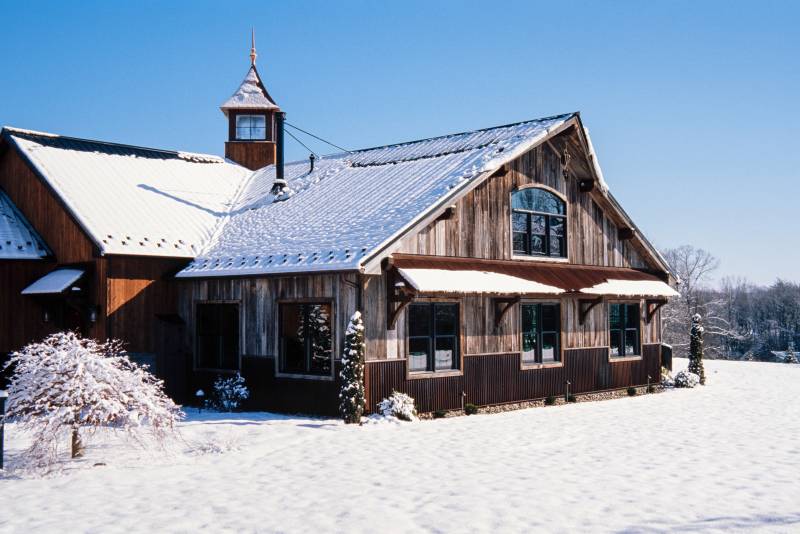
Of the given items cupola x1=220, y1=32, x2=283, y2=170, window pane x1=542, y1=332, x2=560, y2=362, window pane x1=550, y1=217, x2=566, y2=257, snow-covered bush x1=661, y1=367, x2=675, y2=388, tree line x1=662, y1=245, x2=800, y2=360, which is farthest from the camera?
tree line x1=662, y1=245, x2=800, y2=360

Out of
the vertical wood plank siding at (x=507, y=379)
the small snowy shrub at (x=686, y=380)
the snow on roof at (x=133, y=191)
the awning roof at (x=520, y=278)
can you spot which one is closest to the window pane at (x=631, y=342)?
the vertical wood plank siding at (x=507, y=379)

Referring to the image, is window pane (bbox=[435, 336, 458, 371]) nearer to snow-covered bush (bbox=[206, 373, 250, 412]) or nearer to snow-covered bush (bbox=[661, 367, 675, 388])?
snow-covered bush (bbox=[206, 373, 250, 412])

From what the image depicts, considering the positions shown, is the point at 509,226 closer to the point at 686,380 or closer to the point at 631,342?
the point at 631,342

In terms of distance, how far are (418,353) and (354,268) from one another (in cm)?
304

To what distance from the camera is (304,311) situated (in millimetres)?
17938

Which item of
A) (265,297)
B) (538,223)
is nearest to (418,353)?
(265,297)

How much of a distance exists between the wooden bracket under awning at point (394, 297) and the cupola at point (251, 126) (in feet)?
44.1

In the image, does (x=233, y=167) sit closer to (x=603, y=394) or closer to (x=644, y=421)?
(x=603, y=394)

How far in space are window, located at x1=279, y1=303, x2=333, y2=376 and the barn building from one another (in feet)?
0.12

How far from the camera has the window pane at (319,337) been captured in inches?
692

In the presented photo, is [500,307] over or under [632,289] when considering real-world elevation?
under

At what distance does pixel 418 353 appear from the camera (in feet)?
59.1

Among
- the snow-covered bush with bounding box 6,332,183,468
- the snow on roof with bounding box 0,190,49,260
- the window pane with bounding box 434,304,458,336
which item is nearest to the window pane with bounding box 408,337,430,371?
the window pane with bounding box 434,304,458,336

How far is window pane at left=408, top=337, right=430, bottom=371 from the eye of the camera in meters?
17.8
